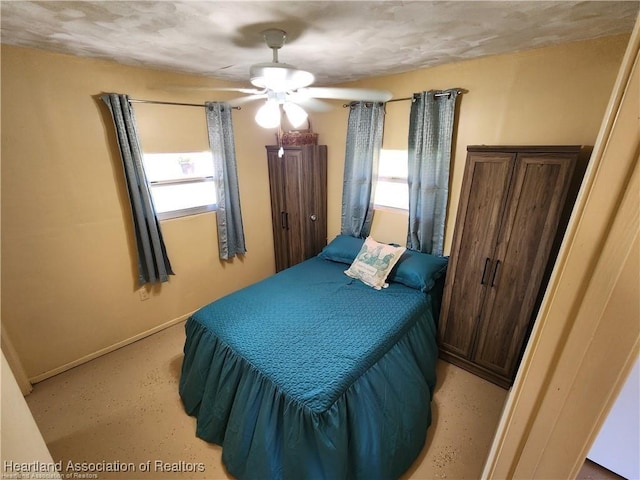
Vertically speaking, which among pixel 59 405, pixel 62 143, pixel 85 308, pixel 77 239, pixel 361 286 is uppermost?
pixel 62 143

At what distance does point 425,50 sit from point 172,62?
1.86m

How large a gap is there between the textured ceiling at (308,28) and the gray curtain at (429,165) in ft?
1.08

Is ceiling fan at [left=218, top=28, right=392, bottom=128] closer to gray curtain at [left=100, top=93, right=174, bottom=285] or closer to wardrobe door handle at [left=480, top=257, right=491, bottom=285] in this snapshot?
gray curtain at [left=100, top=93, right=174, bottom=285]

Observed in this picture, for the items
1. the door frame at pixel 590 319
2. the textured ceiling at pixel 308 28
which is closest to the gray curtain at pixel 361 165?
the textured ceiling at pixel 308 28

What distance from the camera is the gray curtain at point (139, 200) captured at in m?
2.18

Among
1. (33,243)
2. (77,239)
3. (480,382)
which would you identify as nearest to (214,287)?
(77,239)

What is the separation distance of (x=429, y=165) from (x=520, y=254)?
1.01m

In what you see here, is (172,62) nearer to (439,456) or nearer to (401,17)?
(401,17)

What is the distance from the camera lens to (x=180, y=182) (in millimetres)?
2773

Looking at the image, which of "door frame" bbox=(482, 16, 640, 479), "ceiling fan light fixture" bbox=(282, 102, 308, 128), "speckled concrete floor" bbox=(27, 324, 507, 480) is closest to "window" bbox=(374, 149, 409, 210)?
"ceiling fan light fixture" bbox=(282, 102, 308, 128)

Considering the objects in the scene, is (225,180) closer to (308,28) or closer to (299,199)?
(299,199)

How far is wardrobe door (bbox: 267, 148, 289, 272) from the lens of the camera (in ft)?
10.7

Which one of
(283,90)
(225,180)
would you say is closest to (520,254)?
(283,90)

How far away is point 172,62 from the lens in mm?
2168
